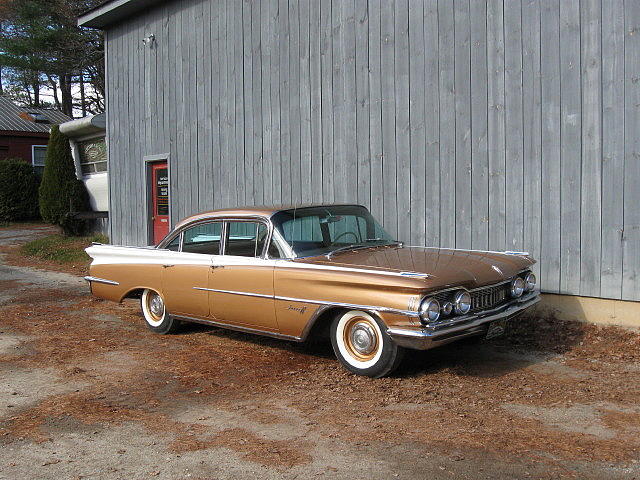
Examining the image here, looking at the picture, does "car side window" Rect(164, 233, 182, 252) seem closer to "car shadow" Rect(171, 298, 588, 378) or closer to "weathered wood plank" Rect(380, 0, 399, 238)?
"car shadow" Rect(171, 298, 588, 378)

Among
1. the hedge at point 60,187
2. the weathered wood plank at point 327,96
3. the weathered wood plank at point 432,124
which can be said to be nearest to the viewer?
the weathered wood plank at point 432,124

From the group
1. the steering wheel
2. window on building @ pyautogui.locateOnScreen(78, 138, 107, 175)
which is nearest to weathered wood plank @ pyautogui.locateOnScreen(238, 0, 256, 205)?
the steering wheel

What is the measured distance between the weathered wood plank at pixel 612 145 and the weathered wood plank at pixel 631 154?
4 centimetres

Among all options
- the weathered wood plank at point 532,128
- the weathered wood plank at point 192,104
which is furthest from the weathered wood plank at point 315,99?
the weathered wood plank at point 532,128

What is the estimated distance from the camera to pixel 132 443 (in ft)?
14.1

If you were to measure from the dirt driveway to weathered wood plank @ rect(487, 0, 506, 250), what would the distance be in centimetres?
133

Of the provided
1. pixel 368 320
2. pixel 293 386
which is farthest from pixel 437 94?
pixel 293 386

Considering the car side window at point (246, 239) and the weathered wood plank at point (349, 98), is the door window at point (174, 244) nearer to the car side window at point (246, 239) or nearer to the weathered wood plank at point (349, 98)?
the car side window at point (246, 239)

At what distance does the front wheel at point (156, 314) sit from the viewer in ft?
24.4

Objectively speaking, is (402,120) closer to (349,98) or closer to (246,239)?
(349,98)

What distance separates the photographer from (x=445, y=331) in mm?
5152

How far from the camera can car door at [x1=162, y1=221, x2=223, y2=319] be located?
679 centimetres

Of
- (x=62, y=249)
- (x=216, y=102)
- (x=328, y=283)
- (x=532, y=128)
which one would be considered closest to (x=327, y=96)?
(x=216, y=102)

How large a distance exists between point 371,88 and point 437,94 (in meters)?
1.09
